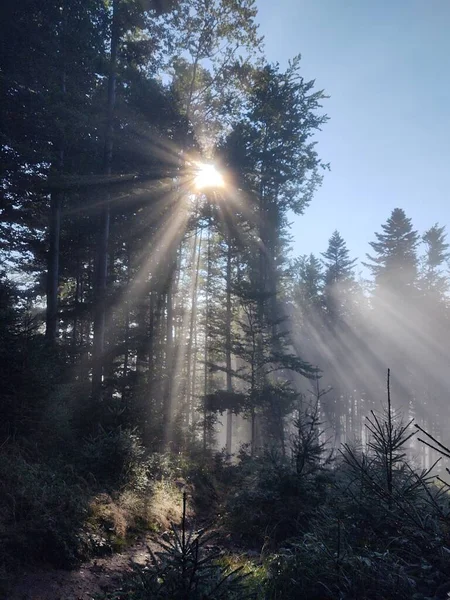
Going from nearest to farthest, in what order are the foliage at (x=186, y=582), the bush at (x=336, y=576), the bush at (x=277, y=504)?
the foliage at (x=186, y=582) < the bush at (x=336, y=576) < the bush at (x=277, y=504)

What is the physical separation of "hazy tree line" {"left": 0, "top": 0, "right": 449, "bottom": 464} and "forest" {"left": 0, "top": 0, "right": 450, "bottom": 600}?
0.36ft

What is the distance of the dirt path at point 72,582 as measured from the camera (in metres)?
5.94

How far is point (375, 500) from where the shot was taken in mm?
5977

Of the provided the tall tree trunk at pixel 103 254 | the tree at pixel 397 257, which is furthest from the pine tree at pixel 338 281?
the tall tree trunk at pixel 103 254

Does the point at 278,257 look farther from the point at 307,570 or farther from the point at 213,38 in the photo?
the point at 307,570

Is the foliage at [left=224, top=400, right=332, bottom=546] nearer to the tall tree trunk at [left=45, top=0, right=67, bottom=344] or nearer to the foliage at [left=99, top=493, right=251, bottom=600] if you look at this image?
the foliage at [left=99, top=493, right=251, bottom=600]

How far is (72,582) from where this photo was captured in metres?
6.49

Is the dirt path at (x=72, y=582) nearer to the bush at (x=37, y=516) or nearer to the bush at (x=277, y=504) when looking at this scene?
the bush at (x=37, y=516)

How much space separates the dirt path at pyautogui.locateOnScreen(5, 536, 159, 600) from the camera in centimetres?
594

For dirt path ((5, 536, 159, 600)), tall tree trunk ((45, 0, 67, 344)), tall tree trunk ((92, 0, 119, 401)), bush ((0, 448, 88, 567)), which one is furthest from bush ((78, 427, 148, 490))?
tall tree trunk ((45, 0, 67, 344))

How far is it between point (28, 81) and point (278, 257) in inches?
1031

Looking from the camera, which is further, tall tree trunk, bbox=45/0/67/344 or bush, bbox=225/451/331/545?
tall tree trunk, bbox=45/0/67/344

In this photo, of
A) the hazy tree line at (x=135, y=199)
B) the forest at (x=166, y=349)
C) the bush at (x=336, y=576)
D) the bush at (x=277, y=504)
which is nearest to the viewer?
the bush at (x=336, y=576)

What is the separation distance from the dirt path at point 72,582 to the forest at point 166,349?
0.15 ft
